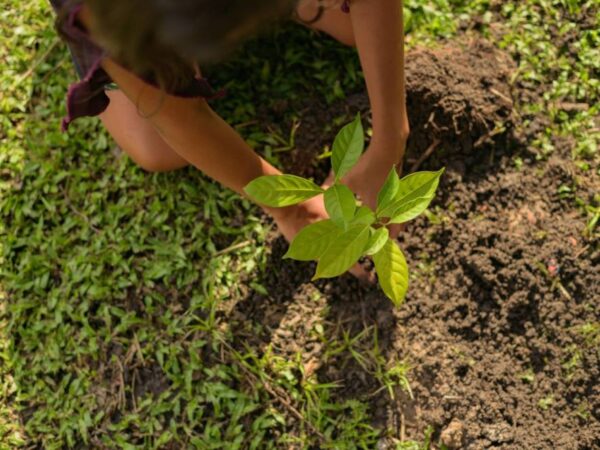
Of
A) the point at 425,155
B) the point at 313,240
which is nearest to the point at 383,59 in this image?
the point at 425,155

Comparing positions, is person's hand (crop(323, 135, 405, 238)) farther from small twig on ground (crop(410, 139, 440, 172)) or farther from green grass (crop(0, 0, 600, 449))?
green grass (crop(0, 0, 600, 449))

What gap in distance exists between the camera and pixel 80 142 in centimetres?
229

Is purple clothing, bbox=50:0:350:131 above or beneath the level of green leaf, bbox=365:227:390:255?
above

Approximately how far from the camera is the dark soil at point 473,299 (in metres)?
1.84

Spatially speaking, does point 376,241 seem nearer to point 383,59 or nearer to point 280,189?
point 280,189

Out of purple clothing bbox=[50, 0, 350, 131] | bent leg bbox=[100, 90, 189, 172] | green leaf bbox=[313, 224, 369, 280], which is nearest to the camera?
purple clothing bbox=[50, 0, 350, 131]

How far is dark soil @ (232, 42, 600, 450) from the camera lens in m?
1.84

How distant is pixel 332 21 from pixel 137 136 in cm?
64

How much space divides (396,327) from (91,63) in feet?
3.31

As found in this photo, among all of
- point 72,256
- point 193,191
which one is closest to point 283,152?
point 193,191

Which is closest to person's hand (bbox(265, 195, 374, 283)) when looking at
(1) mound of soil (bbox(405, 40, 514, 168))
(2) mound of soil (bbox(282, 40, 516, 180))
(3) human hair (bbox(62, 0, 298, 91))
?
(2) mound of soil (bbox(282, 40, 516, 180))

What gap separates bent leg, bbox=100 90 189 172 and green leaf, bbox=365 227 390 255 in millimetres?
840

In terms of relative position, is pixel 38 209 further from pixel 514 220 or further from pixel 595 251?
pixel 595 251

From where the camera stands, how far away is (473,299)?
192 centimetres
